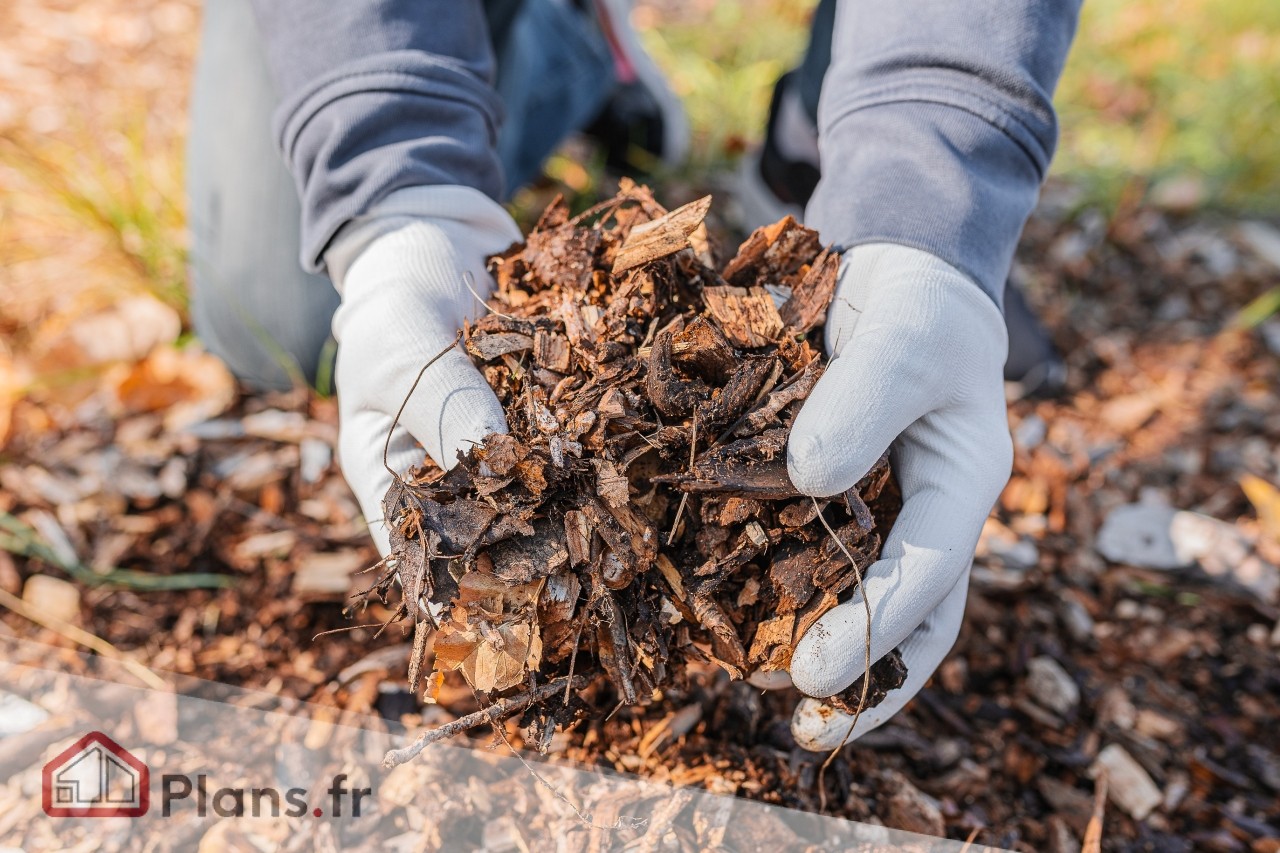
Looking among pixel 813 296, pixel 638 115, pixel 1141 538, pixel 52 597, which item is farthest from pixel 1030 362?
pixel 52 597

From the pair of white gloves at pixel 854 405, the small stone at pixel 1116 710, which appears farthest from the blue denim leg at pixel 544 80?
the small stone at pixel 1116 710

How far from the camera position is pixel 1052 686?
2.00m

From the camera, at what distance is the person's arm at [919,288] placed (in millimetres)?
1438

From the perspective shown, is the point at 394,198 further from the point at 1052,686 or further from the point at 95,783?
the point at 1052,686

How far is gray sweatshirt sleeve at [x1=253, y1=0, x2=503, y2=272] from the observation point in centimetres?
190

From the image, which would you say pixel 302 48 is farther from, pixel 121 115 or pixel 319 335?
pixel 121 115

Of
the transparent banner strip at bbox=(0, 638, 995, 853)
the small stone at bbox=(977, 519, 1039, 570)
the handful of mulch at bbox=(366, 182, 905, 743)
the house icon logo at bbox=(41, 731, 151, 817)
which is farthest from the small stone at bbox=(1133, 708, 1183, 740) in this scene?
the house icon logo at bbox=(41, 731, 151, 817)

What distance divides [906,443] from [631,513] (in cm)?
59

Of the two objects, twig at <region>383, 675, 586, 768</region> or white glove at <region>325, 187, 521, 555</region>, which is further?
white glove at <region>325, 187, 521, 555</region>

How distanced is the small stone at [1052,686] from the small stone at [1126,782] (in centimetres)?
12

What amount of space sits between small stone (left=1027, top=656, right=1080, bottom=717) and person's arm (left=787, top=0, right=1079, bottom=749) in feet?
1.78

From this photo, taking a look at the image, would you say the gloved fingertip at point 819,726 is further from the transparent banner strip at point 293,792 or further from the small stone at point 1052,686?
the small stone at point 1052,686

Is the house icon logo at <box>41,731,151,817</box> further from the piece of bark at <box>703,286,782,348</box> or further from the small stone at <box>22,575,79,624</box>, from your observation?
the piece of bark at <box>703,286,782,348</box>

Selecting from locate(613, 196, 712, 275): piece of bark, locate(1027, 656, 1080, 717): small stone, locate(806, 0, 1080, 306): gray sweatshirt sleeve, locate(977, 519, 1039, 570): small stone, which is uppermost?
locate(806, 0, 1080, 306): gray sweatshirt sleeve
